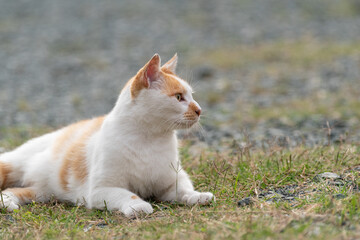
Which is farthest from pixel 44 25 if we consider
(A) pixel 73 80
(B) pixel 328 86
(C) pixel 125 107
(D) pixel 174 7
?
(C) pixel 125 107

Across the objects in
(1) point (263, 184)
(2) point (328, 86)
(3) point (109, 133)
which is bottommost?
(2) point (328, 86)

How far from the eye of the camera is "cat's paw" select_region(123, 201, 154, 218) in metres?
3.68

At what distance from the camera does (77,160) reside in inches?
176

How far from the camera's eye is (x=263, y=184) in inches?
168

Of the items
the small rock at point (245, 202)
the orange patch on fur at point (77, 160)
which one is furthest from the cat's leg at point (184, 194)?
the orange patch on fur at point (77, 160)

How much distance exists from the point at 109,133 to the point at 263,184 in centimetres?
149

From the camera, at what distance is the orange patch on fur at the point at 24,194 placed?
442 centimetres

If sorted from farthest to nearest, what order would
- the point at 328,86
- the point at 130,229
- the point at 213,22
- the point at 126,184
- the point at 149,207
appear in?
the point at 213,22 → the point at 328,86 → the point at 126,184 → the point at 149,207 → the point at 130,229

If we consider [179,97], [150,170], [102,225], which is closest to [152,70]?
[179,97]

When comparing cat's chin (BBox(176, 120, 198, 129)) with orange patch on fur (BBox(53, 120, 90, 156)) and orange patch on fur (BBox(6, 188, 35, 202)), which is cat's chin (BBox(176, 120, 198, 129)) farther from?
orange patch on fur (BBox(6, 188, 35, 202))

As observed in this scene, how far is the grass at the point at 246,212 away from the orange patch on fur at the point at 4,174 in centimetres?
71

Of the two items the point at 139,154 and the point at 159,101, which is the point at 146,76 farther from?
the point at 139,154

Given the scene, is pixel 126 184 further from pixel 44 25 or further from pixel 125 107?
pixel 44 25

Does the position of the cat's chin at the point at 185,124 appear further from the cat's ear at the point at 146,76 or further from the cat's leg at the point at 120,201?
the cat's leg at the point at 120,201
